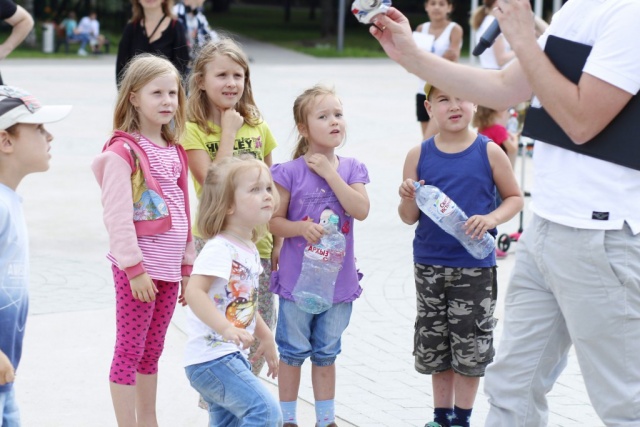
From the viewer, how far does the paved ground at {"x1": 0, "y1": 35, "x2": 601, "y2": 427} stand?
4.97 m

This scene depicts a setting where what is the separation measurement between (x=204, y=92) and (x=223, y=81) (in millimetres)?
123

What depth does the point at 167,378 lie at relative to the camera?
536 centimetres

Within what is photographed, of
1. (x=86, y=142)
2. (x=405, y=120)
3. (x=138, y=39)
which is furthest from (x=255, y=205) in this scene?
(x=405, y=120)

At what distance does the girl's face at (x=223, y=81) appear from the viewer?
4.69 metres

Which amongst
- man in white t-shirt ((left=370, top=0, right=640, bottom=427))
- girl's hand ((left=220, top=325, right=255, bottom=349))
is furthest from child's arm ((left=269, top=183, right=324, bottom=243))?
man in white t-shirt ((left=370, top=0, right=640, bottom=427))

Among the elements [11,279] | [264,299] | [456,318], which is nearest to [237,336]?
[11,279]

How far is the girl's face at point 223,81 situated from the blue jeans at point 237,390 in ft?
4.45

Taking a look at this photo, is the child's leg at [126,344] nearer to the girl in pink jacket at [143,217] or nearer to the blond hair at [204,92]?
the girl in pink jacket at [143,217]

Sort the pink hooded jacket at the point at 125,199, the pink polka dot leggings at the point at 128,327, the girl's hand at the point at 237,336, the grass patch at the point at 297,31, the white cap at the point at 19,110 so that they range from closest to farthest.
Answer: the white cap at the point at 19,110 < the girl's hand at the point at 237,336 < the pink hooded jacket at the point at 125,199 < the pink polka dot leggings at the point at 128,327 < the grass patch at the point at 297,31

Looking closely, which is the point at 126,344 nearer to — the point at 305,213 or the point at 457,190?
the point at 305,213

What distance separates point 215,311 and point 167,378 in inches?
70.1

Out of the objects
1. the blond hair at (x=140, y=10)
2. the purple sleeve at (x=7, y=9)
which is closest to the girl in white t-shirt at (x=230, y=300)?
the blond hair at (x=140, y=10)

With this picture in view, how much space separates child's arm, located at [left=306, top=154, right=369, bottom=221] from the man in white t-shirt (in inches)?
41.6

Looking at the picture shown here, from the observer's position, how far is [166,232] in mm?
4270
